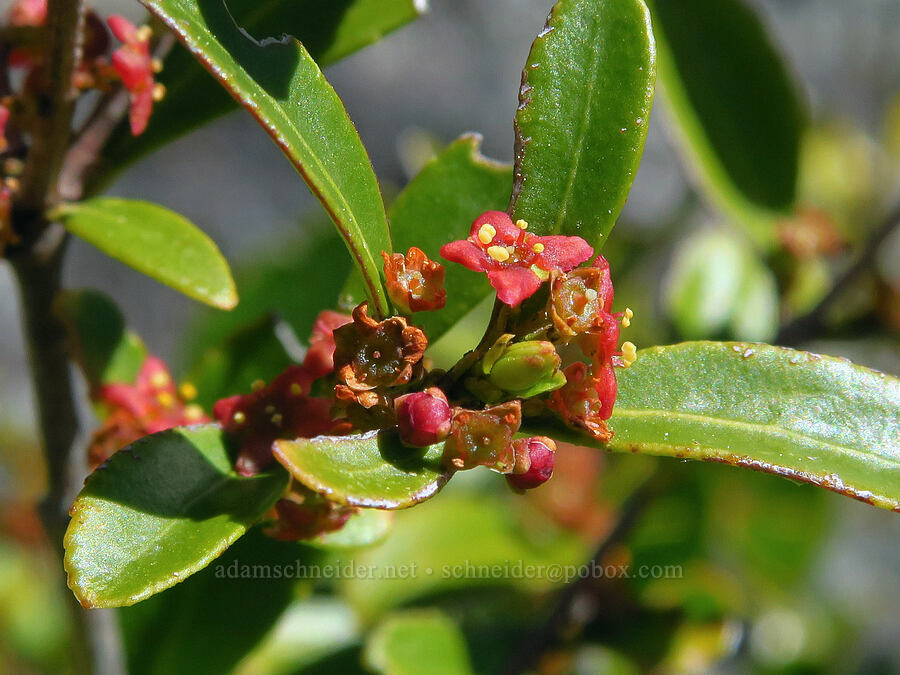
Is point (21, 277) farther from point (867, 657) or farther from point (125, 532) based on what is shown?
point (867, 657)

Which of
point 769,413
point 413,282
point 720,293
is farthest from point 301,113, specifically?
point 720,293

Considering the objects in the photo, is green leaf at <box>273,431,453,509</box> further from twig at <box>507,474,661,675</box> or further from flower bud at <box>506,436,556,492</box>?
twig at <box>507,474,661,675</box>

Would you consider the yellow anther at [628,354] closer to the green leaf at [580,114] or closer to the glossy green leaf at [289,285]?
the green leaf at [580,114]

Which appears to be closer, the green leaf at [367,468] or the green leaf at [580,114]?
the green leaf at [367,468]

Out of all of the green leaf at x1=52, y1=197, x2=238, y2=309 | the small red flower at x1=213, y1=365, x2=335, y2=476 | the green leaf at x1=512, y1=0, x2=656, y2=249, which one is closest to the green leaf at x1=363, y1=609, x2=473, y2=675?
the small red flower at x1=213, y1=365, x2=335, y2=476

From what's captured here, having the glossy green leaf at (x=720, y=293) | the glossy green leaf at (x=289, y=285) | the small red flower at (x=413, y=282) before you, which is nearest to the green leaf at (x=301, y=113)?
the small red flower at (x=413, y=282)

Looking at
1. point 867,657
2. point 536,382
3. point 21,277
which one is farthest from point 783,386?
point 867,657

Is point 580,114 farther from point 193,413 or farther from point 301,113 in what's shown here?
point 193,413
